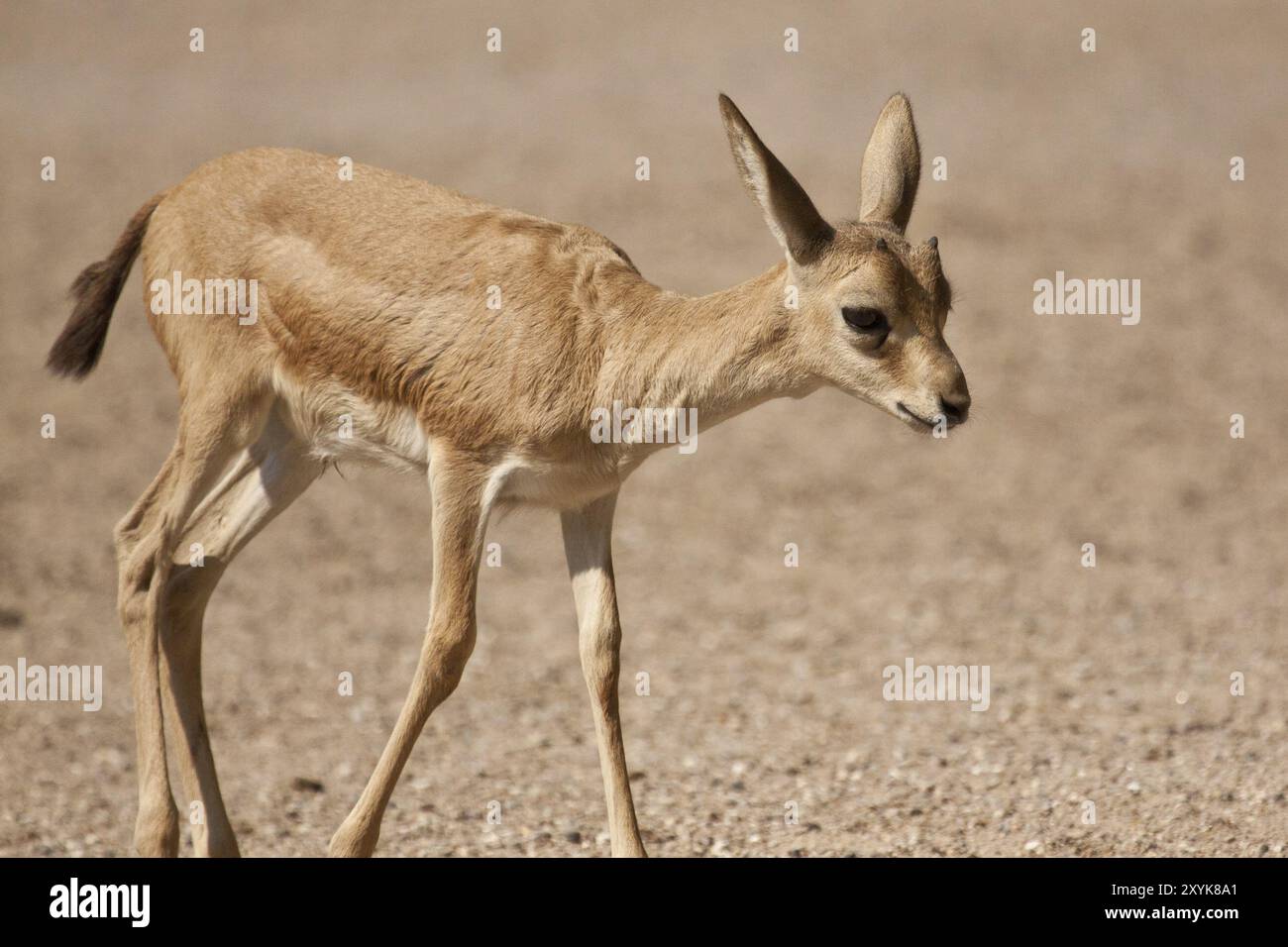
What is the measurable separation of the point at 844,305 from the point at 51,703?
8.11 meters

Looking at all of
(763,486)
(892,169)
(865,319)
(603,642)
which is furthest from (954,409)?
(763,486)

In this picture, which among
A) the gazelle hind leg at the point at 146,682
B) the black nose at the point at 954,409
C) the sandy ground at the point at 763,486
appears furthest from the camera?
the sandy ground at the point at 763,486

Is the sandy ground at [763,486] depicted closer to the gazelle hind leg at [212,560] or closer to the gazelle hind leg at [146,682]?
the gazelle hind leg at [212,560]

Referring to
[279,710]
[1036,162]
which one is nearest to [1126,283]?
[1036,162]

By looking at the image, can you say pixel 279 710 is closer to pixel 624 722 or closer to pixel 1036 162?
pixel 624 722

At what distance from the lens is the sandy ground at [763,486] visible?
34.2ft

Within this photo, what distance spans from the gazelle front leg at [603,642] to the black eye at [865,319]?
164cm

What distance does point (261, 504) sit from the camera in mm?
9180

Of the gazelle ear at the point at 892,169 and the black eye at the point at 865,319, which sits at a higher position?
the gazelle ear at the point at 892,169

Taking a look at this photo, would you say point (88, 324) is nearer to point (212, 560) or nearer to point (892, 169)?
point (212, 560)

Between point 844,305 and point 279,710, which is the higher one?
point 844,305

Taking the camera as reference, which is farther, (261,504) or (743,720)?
(743,720)

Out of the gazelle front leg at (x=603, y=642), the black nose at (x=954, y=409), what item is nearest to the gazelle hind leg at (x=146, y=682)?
the gazelle front leg at (x=603, y=642)

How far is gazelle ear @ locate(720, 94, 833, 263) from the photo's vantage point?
284 inches
